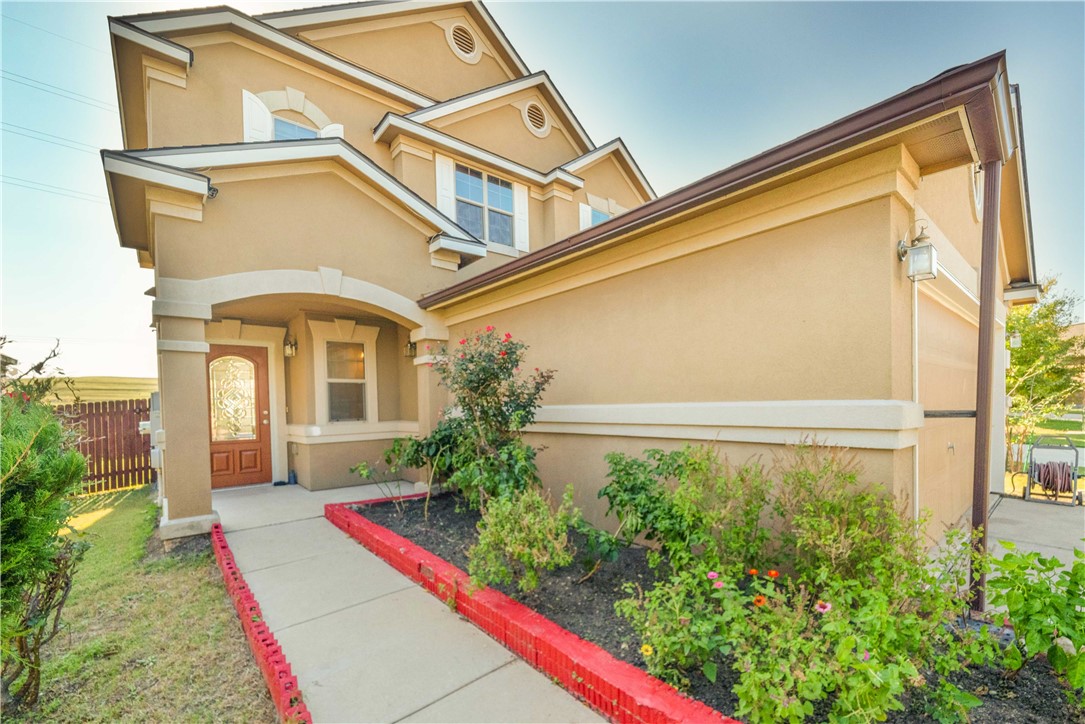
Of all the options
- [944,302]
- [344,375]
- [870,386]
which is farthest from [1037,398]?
[344,375]

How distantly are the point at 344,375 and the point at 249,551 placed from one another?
387 centimetres

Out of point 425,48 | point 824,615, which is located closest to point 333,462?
point 824,615

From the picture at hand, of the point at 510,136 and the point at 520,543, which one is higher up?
the point at 510,136

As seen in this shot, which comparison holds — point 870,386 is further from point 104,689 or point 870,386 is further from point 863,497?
point 104,689

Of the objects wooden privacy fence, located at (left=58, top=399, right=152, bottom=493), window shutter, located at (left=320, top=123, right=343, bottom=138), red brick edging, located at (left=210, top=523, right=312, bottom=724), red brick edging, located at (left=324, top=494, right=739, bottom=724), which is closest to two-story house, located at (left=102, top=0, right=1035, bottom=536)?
window shutter, located at (left=320, top=123, right=343, bottom=138)

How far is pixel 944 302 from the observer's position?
4664mm

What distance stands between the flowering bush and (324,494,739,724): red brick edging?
17 centimetres

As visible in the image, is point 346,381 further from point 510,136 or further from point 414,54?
point 414,54

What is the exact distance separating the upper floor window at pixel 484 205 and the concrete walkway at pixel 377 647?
6.68m

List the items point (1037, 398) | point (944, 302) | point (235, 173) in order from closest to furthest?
point (944, 302) < point (235, 173) < point (1037, 398)

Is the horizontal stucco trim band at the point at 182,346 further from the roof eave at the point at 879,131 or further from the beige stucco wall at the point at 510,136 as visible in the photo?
the beige stucco wall at the point at 510,136

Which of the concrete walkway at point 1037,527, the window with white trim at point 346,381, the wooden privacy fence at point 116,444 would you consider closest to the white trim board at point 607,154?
the window with white trim at point 346,381

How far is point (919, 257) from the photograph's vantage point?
3119mm

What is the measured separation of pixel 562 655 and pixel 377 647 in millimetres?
1406
